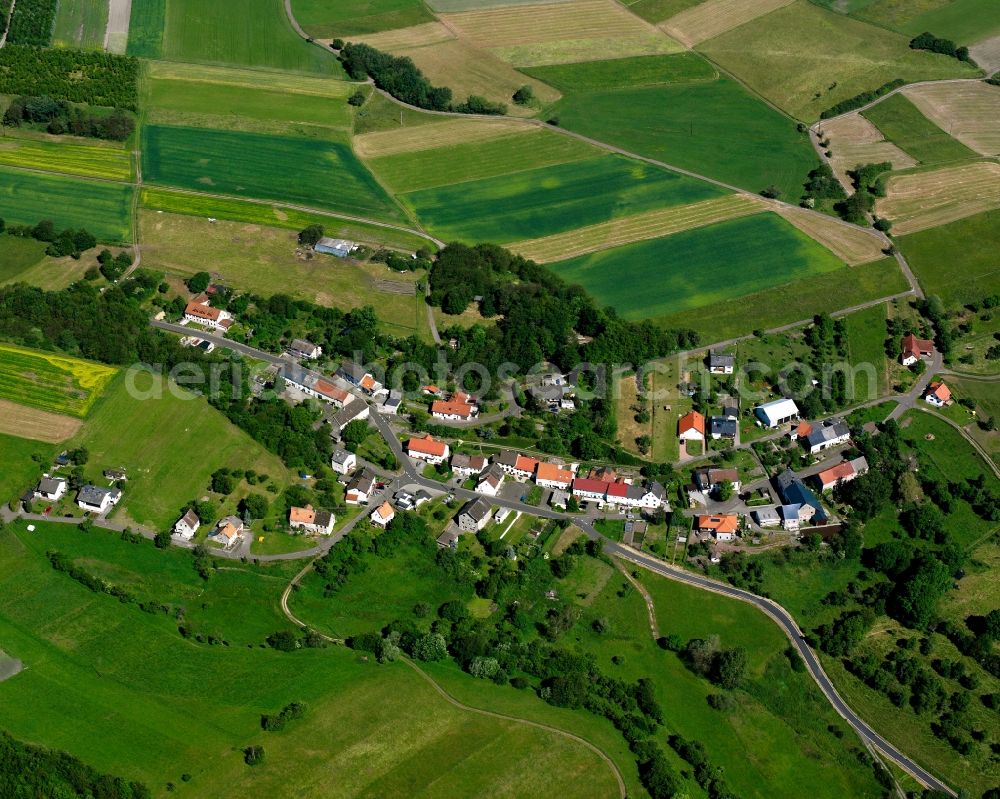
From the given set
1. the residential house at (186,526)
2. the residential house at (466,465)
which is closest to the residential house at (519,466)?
the residential house at (466,465)

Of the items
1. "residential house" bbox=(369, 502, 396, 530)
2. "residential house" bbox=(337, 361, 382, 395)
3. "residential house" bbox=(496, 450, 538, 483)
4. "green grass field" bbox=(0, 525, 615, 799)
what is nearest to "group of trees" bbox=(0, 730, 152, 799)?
"green grass field" bbox=(0, 525, 615, 799)

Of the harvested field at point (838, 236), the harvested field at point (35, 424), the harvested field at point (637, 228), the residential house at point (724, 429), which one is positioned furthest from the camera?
the harvested field at point (838, 236)

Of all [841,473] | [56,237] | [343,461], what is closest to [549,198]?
[343,461]

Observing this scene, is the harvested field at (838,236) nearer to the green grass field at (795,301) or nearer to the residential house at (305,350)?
the green grass field at (795,301)

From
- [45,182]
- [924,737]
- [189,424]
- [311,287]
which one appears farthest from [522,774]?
[45,182]

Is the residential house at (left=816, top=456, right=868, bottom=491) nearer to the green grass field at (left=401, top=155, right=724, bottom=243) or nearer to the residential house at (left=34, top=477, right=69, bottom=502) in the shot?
the green grass field at (left=401, top=155, right=724, bottom=243)

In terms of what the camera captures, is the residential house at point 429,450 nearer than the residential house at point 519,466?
No

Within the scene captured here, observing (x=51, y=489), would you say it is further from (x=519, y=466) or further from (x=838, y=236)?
(x=838, y=236)
